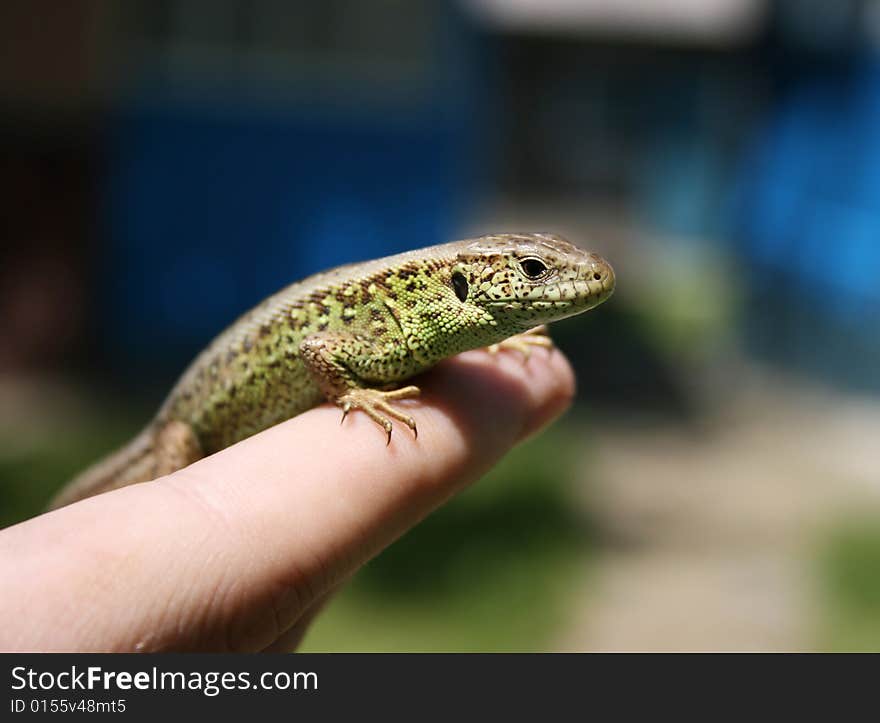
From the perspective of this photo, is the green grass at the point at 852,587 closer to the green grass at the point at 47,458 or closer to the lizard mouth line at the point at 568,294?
the lizard mouth line at the point at 568,294

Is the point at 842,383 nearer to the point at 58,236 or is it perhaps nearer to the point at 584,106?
the point at 58,236

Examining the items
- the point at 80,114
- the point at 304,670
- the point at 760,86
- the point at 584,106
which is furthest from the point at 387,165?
the point at 584,106

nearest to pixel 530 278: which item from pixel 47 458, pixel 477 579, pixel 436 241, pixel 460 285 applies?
pixel 460 285

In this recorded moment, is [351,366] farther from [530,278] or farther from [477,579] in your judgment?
[477,579]

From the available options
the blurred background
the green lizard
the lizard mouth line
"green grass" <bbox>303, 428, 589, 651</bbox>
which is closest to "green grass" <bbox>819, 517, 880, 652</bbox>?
the blurred background

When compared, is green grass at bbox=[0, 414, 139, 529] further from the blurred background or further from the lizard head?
the lizard head

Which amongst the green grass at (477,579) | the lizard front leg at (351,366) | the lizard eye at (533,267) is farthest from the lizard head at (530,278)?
the green grass at (477,579)
